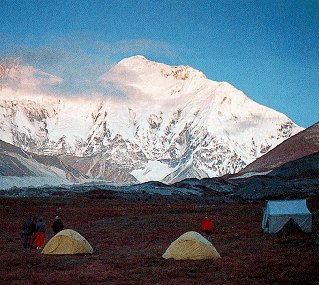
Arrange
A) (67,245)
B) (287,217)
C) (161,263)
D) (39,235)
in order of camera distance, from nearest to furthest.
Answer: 1. (161,263)
2. (67,245)
3. (39,235)
4. (287,217)

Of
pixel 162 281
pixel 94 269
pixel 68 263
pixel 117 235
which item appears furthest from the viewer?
pixel 117 235

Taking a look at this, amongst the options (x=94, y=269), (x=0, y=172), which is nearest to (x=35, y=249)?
(x=94, y=269)

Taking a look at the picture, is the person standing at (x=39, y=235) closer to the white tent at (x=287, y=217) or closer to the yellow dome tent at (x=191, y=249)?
the yellow dome tent at (x=191, y=249)

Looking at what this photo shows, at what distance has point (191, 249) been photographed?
22.1m

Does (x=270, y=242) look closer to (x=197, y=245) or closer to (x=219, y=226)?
(x=197, y=245)

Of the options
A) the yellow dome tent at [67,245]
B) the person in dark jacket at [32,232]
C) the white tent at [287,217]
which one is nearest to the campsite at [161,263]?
the yellow dome tent at [67,245]

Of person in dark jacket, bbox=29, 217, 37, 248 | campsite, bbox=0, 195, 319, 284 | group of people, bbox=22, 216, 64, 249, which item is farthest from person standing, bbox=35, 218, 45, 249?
campsite, bbox=0, 195, 319, 284

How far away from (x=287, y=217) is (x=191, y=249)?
13.3 m

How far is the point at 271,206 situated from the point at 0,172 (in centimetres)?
17900

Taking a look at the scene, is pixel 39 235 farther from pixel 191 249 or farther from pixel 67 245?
pixel 191 249

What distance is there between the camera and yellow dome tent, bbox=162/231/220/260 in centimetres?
2194

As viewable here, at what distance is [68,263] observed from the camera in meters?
Result: 21.0

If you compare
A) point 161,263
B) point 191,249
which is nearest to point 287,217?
point 191,249

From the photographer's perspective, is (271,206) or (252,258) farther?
(271,206)
